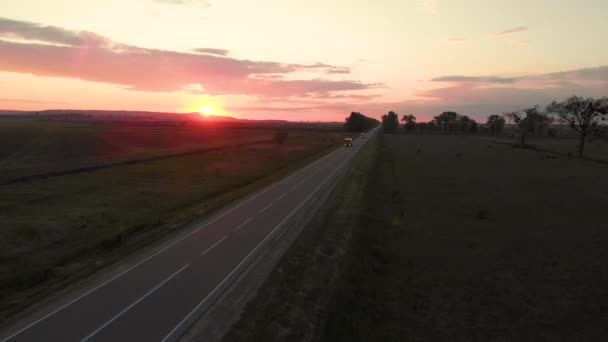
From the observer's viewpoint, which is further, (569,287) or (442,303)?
(569,287)

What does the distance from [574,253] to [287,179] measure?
29772 mm

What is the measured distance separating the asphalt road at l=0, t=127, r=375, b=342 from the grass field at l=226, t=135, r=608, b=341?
2.17 m

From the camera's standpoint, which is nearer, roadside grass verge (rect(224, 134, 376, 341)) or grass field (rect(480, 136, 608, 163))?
roadside grass verge (rect(224, 134, 376, 341))

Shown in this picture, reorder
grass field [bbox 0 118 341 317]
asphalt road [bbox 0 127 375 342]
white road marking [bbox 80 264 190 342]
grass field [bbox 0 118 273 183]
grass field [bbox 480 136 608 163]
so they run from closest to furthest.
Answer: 1. white road marking [bbox 80 264 190 342]
2. asphalt road [bbox 0 127 375 342]
3. grass field [bbox 0 118 341 317]
4. grass field [bbox 0 118 273 183]
5. grass field [bbox 480 136 608 163]

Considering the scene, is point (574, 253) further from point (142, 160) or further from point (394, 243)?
point (142, 160)

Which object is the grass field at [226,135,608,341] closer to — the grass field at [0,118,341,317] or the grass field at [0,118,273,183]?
the grass field at [0,118,341,317]

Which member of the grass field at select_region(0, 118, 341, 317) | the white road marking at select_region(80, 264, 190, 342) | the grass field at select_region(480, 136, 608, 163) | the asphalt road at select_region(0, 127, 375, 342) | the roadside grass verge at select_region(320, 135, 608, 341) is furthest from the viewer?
the grass field at select_region(480, 136, 608, 163)

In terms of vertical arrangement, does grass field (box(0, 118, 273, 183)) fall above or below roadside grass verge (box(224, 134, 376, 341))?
above

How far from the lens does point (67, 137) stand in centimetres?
8356

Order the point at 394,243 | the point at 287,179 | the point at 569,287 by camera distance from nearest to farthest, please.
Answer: the point at 569,287
the point at 394,243
the point at 287,179

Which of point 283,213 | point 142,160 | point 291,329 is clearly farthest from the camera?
point 142,160

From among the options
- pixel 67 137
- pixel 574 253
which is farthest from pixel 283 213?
pixel 67 137

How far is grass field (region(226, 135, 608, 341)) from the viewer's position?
12930 millimetres

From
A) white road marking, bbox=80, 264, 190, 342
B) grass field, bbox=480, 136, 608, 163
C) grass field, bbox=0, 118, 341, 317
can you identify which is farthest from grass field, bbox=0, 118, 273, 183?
grass field, bbox=480, 136, 608, 163
